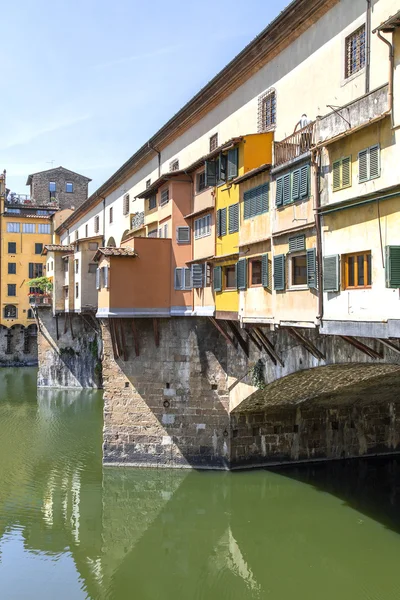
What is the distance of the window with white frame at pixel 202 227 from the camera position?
18.8 meters

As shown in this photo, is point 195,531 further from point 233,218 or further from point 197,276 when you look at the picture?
point 233,218

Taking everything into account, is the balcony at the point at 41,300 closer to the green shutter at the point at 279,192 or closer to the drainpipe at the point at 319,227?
the green shutter at the point at 279,192

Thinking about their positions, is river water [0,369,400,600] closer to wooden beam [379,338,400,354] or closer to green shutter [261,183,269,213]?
wooden beam [379,338,400,354]

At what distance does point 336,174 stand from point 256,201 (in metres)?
3.81

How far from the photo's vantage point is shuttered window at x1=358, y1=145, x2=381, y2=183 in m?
10.2

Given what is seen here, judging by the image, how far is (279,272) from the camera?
13.5m

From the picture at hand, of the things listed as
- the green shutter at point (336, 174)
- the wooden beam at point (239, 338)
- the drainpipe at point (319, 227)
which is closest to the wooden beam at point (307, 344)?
the drainpipe at point (319, 227)

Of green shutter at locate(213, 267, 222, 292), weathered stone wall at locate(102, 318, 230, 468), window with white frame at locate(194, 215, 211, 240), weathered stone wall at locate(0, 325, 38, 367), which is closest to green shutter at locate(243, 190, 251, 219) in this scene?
green shutter at locate(213, 267, 222, 292)

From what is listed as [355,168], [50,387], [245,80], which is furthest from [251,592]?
[50,387]

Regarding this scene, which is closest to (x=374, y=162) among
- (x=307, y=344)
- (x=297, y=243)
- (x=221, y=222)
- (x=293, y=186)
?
(x=293, y=186)

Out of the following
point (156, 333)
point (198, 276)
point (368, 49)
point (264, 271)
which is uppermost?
point (368, 49)

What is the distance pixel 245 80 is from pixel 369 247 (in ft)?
32.1

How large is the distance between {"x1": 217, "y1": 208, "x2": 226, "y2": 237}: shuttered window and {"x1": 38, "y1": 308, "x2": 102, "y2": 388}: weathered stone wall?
2496 cm

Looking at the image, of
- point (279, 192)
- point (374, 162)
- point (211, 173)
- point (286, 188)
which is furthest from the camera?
point (211, 173)
